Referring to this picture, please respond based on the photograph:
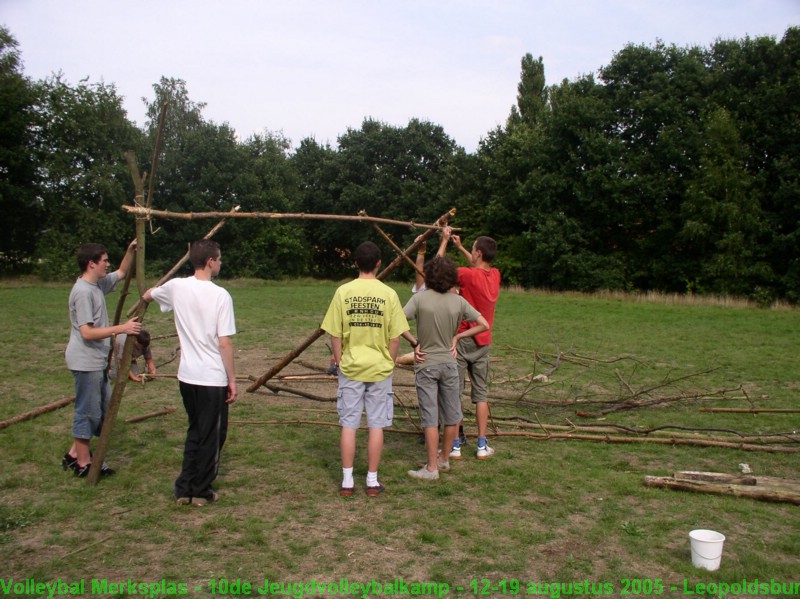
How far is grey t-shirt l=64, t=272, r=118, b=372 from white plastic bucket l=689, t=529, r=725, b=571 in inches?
181

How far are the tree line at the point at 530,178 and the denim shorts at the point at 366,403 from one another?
2029 cm

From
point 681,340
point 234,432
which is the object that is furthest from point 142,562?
point 681,340

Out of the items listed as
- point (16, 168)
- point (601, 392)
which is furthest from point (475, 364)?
point (16, 168)

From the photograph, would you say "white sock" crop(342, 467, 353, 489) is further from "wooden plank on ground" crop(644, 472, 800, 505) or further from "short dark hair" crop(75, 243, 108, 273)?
"short dark hair" crop(75, 243, 108, 273)

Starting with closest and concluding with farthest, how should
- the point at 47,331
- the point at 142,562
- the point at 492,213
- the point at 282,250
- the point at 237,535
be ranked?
the point at 142,562
the point at 237,535
the point at 47,331
the point at 492,213
the point at 282,250

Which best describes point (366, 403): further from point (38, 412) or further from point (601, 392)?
point (601, 392)

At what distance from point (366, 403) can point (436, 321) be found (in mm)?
933

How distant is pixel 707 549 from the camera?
3.83 m

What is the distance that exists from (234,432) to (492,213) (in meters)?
32.5

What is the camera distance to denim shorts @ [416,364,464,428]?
5488 millimetres

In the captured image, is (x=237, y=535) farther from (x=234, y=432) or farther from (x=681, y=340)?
(x=681, y=340)

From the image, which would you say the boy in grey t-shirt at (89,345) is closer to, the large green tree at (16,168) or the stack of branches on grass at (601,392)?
the stack of branches on grass at (601,392)

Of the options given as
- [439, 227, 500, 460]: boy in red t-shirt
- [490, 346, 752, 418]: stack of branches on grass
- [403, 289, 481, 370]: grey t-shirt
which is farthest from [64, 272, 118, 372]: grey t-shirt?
[490, 346, 752, 418]: stack of branches on grass

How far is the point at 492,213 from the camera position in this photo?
125 feet
